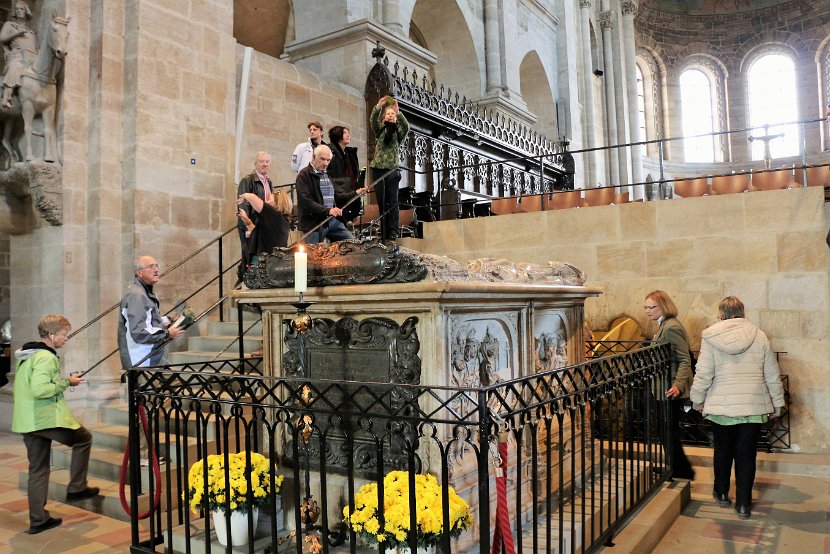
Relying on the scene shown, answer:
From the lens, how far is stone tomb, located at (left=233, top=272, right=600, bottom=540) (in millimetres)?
3074

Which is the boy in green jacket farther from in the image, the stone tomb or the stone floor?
the stone tomb

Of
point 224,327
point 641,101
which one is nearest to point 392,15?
point 224,327

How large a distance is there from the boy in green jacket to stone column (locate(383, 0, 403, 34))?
29.6 feet

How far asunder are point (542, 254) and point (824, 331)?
2894 millimetres

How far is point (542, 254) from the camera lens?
766 cm

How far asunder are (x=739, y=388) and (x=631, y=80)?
65.6ft

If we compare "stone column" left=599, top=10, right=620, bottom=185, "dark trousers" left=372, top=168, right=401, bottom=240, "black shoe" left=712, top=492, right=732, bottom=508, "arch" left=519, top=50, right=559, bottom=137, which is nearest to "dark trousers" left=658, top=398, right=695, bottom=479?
"black shoe" left=712, top=492, right=732, bottom=508

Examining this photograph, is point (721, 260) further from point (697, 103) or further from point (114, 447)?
point (697, 103)

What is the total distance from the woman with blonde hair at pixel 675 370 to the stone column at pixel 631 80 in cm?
1766

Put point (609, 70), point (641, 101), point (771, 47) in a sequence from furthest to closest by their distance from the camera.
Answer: point (641, 101)
point (771, 47)
point (609, 70)

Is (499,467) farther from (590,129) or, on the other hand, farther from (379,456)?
(590,129)

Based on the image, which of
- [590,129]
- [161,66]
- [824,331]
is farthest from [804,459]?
[590,129]

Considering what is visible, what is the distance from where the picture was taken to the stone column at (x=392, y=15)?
11.7 metres

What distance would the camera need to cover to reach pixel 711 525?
13.7 feet
